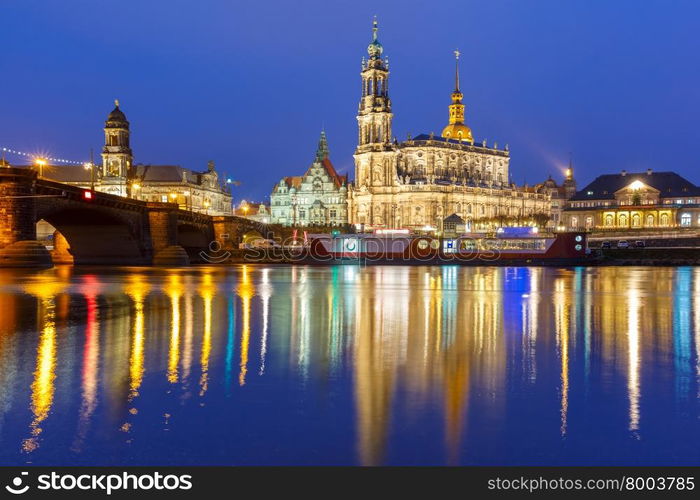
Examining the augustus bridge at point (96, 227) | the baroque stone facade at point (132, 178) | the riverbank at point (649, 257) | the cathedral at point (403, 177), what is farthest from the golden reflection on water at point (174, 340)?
the cathedral at point (403, 177)

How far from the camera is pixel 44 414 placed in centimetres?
788

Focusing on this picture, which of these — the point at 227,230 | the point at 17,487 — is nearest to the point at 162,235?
the point at 227,230

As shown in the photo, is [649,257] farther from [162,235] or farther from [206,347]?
[206,347]

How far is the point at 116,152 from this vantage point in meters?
138

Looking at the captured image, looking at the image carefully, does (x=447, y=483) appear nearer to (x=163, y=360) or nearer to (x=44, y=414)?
(x=44, y=414)

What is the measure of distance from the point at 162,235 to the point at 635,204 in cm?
11607

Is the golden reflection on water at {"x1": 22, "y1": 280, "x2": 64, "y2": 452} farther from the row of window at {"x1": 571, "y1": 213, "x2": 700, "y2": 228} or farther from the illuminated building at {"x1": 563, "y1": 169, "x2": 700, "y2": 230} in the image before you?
the row of window at {"x1": 571, "y1": 213, "x2": 700, "y2": 228}

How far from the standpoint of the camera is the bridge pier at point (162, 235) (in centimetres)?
6406

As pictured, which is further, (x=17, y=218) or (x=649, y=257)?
(x=649, y=257)

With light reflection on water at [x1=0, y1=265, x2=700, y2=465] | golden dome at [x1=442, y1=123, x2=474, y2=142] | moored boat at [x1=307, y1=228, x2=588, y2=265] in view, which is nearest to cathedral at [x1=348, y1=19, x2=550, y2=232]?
golden dome at [x1=442, y1=123, x2=474, y2=142]

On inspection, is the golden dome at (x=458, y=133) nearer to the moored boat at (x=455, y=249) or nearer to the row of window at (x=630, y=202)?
the row of window at (x=630, y=202)

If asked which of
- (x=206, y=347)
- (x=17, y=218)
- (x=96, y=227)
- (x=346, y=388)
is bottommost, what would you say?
(x=346, y=388)

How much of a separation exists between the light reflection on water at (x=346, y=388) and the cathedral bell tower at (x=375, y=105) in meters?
134

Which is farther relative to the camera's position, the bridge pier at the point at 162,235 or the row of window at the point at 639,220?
the row of window at the point at 639,220
